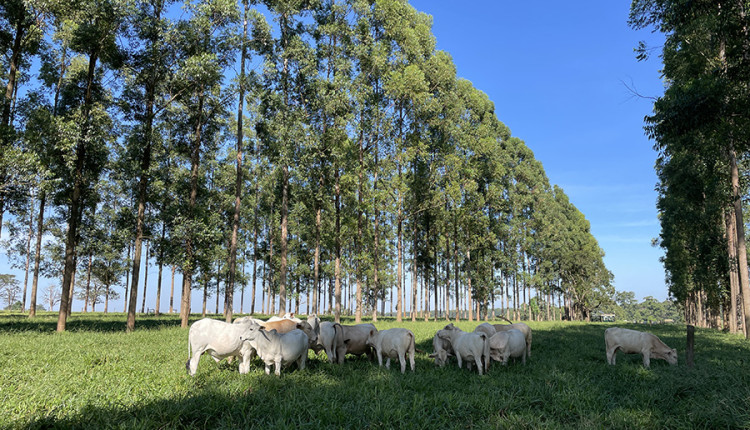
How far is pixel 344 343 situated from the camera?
34.4 ft

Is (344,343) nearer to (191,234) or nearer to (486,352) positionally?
(486,352)

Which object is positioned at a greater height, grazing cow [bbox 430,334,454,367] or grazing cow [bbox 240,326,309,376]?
grazing cow [bbox 240,326,309,376]

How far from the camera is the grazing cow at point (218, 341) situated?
316 inches

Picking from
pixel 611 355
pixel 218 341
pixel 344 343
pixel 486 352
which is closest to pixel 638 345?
pixel 611 355

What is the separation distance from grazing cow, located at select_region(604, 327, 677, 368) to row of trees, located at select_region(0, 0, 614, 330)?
15396mm

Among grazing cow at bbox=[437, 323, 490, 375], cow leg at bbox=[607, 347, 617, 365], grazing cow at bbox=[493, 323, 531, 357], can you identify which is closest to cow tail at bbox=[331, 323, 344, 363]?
grazing cow at bbox=[437, 323, 490, 375]

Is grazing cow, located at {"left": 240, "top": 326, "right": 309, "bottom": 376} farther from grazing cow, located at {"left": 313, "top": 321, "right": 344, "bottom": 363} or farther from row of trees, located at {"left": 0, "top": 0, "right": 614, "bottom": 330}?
row of trees, located at {"left": 0, "top": 0, "right": 614, "bottom": 330}

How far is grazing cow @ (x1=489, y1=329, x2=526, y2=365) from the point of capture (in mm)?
10031

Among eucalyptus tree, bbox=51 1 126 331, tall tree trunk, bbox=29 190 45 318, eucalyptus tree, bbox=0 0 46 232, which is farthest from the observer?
tall tree trunk, bbox=29 190 45 318

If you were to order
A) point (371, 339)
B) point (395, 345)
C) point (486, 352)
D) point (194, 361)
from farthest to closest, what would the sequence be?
point (371, 339) → point (395, 345) → point (486, 352) → point (194, 361)

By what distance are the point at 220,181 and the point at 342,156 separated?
16.5m

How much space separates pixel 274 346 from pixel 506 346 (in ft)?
19.9

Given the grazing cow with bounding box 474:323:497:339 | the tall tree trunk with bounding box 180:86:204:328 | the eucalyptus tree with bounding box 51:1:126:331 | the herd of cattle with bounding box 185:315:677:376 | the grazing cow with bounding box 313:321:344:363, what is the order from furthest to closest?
the tall tree trunk with bounding box 180:86:204:328 → the eucalyptus tree with bounding box 51:1:126:331 → the grazing cow with bounding box 474:323:497:339 → the grazing cow with bounding box 313:321:344:363 → the herd of cattle with bounding box 185:315:677:376

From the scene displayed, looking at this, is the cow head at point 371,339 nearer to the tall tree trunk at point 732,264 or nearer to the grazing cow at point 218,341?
the grazing cow at point 218,341
